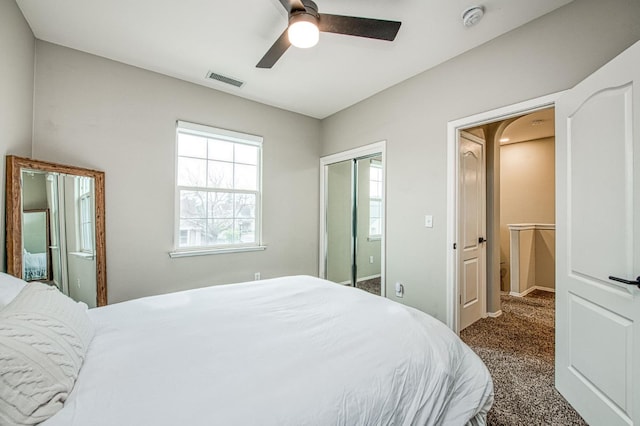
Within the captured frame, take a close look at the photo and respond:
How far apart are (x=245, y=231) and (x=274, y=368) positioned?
2.63 metres

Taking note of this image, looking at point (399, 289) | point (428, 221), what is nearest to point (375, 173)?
point (428, 221)

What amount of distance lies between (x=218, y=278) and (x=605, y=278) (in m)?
3.25

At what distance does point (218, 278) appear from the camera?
3.19 m

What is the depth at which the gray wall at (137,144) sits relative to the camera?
2.37 meters

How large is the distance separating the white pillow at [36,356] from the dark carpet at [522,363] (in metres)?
2.10

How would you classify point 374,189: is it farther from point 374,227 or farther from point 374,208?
point 374,227

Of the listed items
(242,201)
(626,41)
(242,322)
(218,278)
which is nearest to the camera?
(242,322)

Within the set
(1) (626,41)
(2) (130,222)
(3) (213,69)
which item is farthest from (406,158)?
(2) (130,222)

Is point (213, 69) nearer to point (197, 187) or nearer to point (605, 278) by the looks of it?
point (197, 187)

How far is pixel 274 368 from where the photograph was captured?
0.98m

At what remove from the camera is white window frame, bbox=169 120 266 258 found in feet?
9.62

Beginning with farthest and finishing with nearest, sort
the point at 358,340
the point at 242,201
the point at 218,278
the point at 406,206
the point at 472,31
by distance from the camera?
1. the point at 242,201
2. the point at 218,278
3. the point at 406,206
4. the point at 472,31
5. the point at 358,340

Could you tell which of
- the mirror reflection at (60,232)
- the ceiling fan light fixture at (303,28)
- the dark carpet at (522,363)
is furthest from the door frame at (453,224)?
the mirror reflection at (60,232)

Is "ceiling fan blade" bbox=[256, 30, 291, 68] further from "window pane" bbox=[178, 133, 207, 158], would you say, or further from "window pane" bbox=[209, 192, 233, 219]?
"window pane" bbox=[209, 192, 233, 219]
